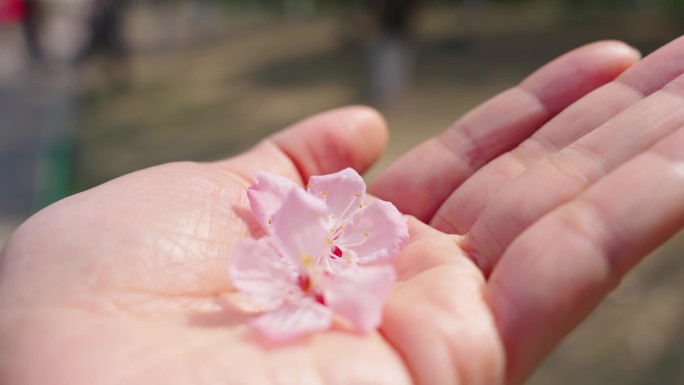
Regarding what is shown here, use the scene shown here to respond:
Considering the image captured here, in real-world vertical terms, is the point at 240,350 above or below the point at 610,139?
below

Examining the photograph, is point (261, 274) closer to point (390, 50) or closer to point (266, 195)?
point (266, 195)

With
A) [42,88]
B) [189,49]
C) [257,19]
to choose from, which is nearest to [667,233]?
[42,88]

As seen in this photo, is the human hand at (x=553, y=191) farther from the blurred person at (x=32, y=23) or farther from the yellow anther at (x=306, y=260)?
the blurred person at (x=32, y=23)

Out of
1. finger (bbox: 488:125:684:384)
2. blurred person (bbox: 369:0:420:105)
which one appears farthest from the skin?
blurred person (bbox: 369:0:420:105)

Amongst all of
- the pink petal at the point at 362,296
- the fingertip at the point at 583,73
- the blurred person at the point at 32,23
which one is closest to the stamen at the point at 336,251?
the pink petal at the point at 362,296

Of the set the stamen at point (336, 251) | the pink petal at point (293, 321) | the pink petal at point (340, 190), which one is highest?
the pink petal at point (340, 190)

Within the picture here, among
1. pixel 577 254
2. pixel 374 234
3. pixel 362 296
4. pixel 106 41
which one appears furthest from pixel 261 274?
pixel 106 41

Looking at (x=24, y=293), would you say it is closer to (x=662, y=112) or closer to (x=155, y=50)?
(x=662, y=112)
